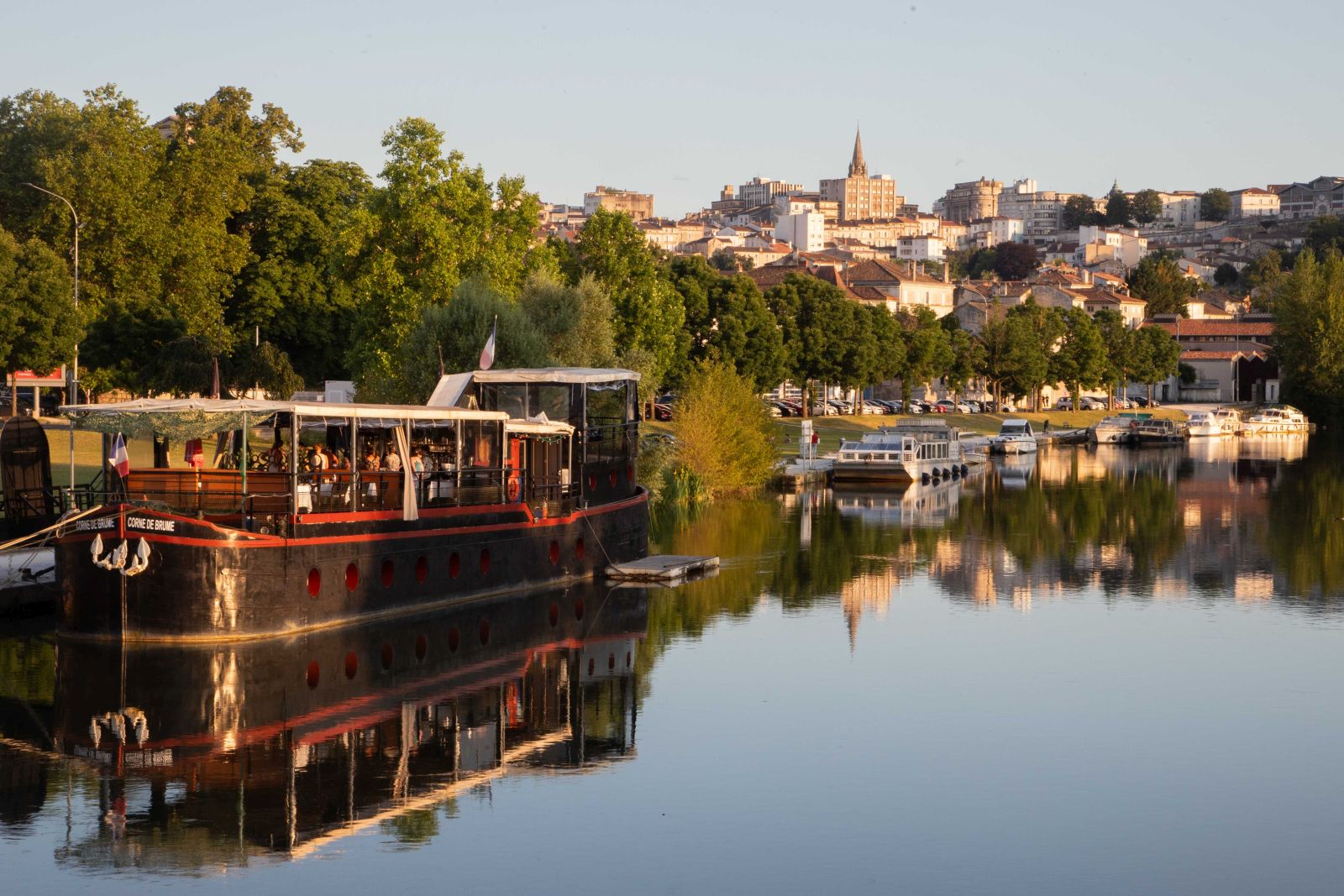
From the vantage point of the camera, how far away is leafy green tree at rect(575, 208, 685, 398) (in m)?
72.4

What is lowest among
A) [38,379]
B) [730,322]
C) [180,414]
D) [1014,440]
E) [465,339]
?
[1014,440]

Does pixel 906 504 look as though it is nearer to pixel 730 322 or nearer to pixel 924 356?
pixel 730 322

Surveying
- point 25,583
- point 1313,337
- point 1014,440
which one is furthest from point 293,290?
point 1313,337

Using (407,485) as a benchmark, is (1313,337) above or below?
above

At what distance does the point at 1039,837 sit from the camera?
19359 millimetres

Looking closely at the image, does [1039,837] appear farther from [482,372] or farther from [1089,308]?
[1089,308]

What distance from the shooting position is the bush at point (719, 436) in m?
62.6

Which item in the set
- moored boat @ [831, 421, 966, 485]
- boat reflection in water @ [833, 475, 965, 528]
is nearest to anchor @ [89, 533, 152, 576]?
boat reflection in water @ [833, 475, 965, 528]

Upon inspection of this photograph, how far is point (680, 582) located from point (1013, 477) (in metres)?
43.7

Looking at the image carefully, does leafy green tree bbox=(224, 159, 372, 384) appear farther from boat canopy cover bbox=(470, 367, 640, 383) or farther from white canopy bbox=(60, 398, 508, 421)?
white canopy bbox=(60, 398, 508, 421)

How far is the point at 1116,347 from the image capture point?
149 m

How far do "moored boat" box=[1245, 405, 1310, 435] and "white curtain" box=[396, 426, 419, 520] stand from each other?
119 m

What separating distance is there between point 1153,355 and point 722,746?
13809 centimetres

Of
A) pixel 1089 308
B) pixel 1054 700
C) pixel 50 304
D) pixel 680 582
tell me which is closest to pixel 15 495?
pixel 680 582
